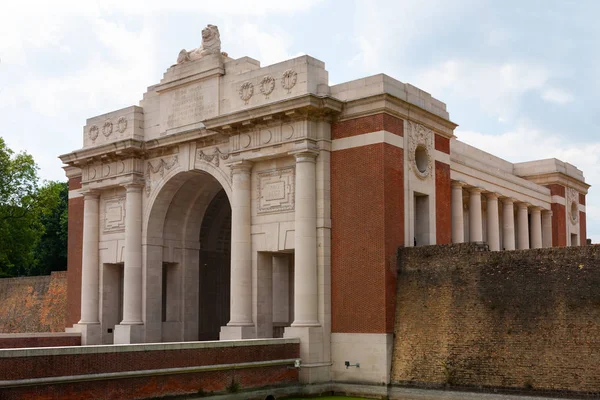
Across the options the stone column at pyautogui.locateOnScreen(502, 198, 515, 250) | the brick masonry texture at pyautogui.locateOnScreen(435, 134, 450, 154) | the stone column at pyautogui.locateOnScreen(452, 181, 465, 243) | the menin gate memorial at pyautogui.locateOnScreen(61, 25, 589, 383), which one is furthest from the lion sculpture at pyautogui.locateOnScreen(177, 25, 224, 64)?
the stone column at pyautogui.locateOnScreen(502, 198, 515, 250)

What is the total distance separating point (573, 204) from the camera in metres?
44.4

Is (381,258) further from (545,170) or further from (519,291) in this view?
(545,170)

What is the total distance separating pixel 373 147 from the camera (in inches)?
990

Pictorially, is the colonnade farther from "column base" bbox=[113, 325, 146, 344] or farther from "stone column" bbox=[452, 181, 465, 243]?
"column base" bbox=[113, 325, 146, 344]

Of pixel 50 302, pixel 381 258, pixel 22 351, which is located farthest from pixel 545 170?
pixel 22 351

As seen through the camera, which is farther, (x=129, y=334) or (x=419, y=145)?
(x=129, y=334)

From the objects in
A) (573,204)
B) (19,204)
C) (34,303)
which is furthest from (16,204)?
(573,204)

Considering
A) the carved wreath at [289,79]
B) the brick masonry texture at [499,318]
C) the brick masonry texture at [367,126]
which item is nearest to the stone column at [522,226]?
the brick masonry texture at [367,126]

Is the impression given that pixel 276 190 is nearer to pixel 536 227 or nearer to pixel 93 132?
pixel 93 132

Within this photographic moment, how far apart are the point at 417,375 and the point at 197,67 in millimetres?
15072

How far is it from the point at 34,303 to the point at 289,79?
24764mm

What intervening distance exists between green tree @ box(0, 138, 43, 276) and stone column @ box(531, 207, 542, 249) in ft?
100

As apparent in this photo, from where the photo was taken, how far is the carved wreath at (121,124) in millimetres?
32625

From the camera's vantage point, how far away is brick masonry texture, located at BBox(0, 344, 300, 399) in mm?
18484
